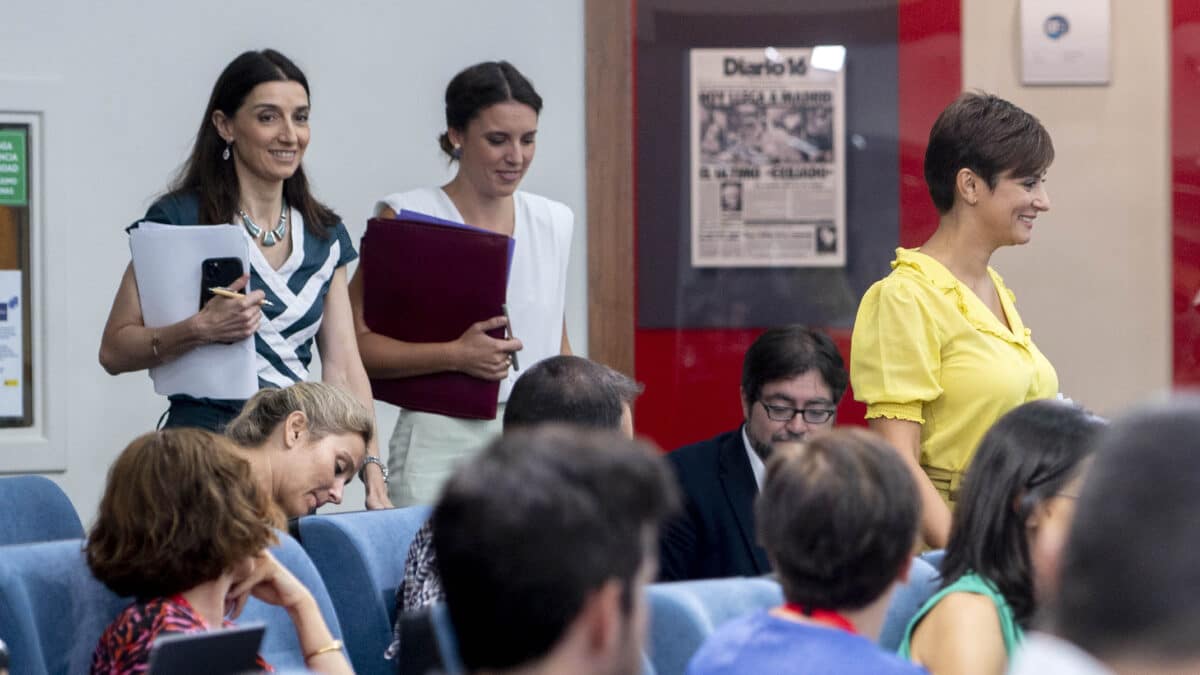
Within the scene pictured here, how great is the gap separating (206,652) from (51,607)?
60 centimetres

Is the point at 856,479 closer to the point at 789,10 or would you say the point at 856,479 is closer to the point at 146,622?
the point at 146,622

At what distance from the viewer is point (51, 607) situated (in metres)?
2.45

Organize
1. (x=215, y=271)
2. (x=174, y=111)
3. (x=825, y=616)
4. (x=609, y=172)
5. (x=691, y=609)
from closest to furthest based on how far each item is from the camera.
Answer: (x=825, y=616), (x=691, y=609), (x=215, y=271), (x=174, y=111), (x=609, y=172)

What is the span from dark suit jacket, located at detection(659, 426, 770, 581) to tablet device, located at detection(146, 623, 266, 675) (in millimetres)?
1203

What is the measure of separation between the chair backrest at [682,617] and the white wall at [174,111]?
2.85 meters

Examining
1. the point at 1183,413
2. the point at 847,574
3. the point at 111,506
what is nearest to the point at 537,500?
the point at 1183,413

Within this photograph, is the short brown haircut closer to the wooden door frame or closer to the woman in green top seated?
the woman in green top seated

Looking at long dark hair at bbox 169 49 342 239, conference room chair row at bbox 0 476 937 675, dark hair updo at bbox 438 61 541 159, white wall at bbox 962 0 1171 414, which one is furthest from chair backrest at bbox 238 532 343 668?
white wall at bbox 962 0 1171 414

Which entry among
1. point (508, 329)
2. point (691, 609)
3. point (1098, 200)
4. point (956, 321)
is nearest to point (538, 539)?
point (691, 609)

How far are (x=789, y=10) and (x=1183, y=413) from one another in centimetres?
419

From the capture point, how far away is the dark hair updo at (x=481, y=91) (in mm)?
3867

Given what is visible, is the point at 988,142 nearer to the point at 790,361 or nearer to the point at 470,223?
the point at 790,361

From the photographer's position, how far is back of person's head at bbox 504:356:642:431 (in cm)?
284

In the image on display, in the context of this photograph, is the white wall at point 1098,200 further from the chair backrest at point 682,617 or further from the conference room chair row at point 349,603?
the chair backrest at point 682,617
